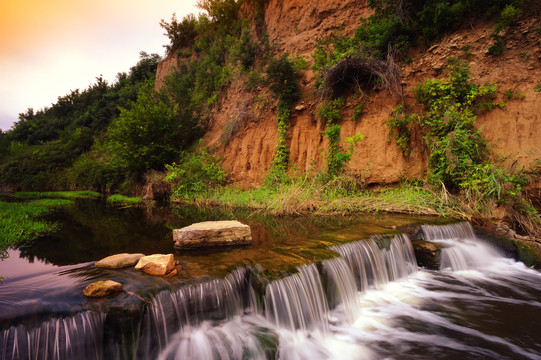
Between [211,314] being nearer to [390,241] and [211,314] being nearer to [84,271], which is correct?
[84,271]

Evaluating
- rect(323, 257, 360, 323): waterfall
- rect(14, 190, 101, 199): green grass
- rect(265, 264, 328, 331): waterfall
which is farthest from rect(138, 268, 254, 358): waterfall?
rect(14, 190, 101, 199): green grass

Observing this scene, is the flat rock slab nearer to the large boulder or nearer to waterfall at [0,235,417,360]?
the large boulder

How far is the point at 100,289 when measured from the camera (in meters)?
2.18

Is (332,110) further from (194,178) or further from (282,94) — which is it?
(194,178)

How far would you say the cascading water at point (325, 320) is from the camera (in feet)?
6.51

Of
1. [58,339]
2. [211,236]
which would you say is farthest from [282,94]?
[58,339]

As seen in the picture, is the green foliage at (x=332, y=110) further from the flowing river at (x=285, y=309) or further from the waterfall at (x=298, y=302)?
the waterfall at (x=298, y=302)

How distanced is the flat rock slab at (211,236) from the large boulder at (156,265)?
46.7 inches

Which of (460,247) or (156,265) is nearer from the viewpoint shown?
(156,265)

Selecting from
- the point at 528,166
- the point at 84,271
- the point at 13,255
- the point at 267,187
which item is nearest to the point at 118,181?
the point at 267,187

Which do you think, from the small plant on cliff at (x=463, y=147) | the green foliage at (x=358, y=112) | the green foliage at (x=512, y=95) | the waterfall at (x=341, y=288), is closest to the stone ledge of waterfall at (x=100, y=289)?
the waterfall at (x=341, y=288)

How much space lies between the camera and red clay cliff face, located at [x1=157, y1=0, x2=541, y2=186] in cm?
654

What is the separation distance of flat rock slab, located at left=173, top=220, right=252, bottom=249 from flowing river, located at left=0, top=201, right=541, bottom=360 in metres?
0.41

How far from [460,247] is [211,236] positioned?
4.85 m
